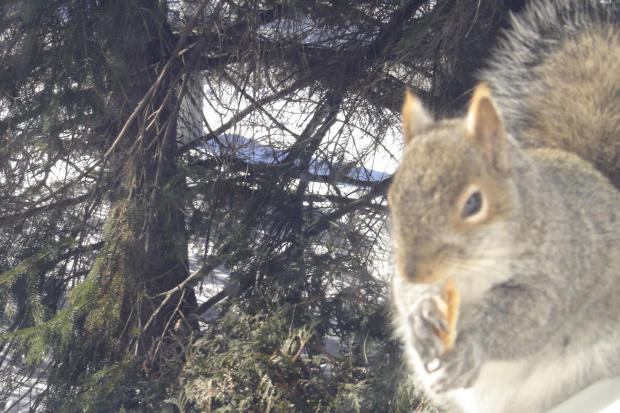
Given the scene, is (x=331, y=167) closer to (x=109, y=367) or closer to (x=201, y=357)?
(x=201, y=357)

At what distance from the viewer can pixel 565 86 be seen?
716 mm

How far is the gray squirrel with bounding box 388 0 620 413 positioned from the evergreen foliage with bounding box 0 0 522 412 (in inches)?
22.1

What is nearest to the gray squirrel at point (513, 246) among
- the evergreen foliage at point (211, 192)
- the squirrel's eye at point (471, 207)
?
the squirrel's eye at point (471, 207)

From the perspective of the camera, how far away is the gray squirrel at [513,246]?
0.50 metres

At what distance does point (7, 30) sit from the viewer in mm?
1527

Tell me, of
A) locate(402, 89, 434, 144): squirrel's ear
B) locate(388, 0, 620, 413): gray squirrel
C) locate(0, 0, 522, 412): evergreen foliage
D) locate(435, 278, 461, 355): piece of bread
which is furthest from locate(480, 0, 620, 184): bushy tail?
locate(0, 0, 522, 412): evergreen foliage

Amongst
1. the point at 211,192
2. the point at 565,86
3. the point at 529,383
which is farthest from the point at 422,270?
the point at 211,192

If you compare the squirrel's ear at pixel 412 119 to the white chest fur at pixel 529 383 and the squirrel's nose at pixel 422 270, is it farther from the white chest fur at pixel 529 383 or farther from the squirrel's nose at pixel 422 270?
the white chest fur at pixel 529 383

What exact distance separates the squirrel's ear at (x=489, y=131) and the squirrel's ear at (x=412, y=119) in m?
0.07

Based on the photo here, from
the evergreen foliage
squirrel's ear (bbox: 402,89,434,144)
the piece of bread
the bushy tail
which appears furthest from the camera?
the evergreen foliage

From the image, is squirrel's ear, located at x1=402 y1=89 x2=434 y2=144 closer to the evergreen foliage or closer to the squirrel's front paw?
the squirrel's front paw

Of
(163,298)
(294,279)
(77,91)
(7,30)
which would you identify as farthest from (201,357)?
(7,30)

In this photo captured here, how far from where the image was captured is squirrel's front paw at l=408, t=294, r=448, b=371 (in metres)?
0.52

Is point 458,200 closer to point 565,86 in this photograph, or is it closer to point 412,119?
point 412,119
